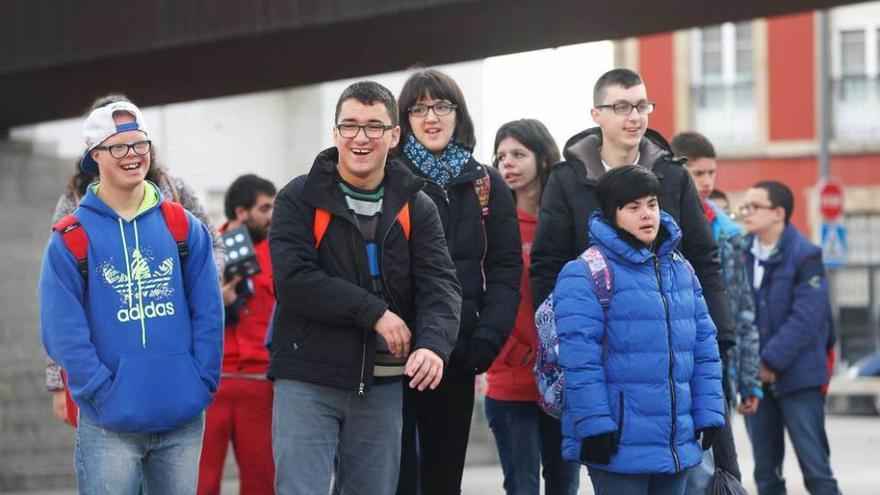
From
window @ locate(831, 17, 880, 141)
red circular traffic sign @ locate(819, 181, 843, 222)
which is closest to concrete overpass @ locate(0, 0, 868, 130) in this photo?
red circular traffic sign @ locate(819, 181, 843, 222)

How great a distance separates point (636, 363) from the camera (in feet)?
22.1

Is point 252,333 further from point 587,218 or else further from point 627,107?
point 627,107

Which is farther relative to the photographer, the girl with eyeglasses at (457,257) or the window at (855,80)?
the window at (855,80)

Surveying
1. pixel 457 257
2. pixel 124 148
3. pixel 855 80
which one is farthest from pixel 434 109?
pixel 855 80

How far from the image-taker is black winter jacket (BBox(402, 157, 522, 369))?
281 inches

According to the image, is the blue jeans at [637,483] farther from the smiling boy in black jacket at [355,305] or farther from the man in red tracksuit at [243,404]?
the man in red tracksuit at [243,404]

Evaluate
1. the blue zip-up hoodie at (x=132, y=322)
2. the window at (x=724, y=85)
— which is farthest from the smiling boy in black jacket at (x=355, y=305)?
the window at (x=724, y=85)

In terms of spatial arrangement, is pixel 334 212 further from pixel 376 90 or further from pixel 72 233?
pixel 72 233

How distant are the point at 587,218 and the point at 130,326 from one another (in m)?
2.27

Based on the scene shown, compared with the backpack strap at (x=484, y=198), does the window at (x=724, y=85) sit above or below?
above

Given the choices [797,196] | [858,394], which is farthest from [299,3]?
[797,196]

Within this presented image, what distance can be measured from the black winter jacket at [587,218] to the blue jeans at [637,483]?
2.87ft

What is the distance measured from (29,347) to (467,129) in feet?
28.3

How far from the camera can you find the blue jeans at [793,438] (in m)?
9.98
